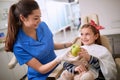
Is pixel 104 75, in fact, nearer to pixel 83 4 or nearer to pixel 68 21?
pixel 83 4

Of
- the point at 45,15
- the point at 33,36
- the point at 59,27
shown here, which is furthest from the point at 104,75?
the point at 59,27

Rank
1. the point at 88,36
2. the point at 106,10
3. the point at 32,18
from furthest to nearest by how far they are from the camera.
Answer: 1. the point at 106,10
2. the point at 88,36
3. the point at 32,18

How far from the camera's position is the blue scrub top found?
1.30 m

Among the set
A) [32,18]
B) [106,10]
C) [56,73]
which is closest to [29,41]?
[32,18]

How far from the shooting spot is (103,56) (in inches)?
54.1

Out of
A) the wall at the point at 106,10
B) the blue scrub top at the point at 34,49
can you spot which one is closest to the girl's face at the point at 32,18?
the blue scrub top at the point at 34,49

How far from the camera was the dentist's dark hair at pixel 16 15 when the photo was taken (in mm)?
1240

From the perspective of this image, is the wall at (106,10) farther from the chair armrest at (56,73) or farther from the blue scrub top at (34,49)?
the chair armrest at (56,73)

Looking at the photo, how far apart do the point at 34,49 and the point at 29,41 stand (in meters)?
0.08

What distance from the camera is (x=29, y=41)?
1360 millimetres

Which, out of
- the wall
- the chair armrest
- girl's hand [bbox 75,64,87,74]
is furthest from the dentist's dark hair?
the wall

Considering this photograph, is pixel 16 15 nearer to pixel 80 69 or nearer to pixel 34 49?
pixel 34 49

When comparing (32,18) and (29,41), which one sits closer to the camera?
(32,18)

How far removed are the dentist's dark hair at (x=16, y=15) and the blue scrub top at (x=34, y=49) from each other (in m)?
0.04
